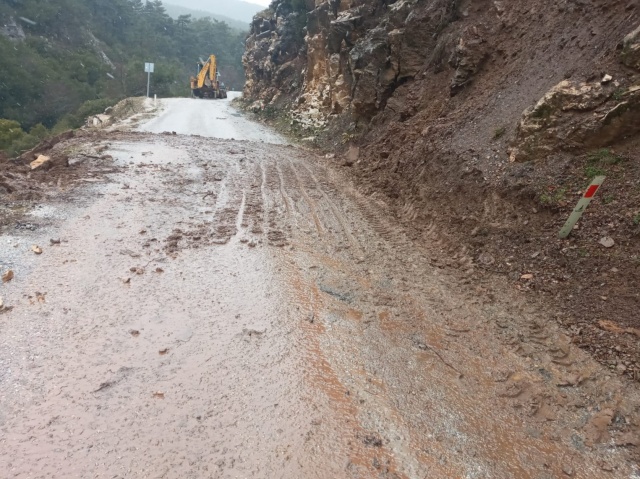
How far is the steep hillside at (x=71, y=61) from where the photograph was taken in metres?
35.5

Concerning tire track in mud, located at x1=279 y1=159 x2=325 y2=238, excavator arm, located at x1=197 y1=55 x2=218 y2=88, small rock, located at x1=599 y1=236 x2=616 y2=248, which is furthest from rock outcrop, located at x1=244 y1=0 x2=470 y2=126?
excavator arm, located at x1=197 y1=55 x2=218 y2=88

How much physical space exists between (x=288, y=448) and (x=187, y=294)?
247cm

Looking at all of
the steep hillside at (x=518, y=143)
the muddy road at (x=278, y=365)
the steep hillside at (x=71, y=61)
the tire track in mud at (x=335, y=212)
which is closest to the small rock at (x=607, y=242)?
the steep hillside at (x=518, y=143)

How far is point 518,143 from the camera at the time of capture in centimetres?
628

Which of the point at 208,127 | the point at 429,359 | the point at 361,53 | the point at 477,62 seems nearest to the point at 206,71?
the point at 208,127

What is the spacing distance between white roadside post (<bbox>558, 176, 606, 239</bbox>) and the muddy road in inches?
41.8

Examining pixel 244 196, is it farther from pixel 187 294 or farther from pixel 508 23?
pixel 508 23

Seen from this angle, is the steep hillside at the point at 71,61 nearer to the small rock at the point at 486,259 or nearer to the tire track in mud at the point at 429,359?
the tire track in mud at the point at 429,359

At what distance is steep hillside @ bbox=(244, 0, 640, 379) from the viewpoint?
4.50 meters

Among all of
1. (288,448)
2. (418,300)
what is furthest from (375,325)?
(288,448)

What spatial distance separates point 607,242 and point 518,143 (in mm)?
2337

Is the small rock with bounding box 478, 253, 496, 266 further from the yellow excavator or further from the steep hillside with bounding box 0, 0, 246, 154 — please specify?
the yellow excavator

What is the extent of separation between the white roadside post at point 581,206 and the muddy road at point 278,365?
1.06 m

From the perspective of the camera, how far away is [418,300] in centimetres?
478
